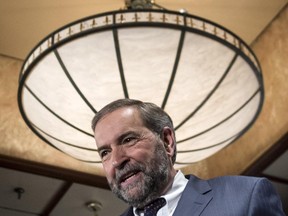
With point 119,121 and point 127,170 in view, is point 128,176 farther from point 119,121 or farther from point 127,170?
point 119,121

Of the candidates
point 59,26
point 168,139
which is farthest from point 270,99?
point 168,139

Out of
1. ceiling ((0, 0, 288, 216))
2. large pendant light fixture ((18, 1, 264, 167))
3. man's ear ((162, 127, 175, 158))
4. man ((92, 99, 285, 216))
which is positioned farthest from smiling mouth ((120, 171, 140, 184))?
ceiling ((0, 0, 288, 216))

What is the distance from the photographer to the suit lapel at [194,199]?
4.72ft

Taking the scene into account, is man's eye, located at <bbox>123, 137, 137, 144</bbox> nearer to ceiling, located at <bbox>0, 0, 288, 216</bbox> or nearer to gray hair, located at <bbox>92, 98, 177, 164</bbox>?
gray hair, located at <bbox>92, 98, 177, 164</bbox>

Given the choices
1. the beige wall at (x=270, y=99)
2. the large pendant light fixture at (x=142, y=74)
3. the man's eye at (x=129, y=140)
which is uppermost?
the beige wall at (x=270, y=99)

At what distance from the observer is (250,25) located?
4.25 metres

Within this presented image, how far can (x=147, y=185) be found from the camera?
1.49m

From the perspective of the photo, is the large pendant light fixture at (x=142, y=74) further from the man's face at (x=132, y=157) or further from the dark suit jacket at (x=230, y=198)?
the dark suit jacket at (x=230, y=198)

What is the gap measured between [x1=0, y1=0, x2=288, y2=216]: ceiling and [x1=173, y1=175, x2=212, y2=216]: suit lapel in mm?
2552

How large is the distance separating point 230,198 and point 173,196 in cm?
20

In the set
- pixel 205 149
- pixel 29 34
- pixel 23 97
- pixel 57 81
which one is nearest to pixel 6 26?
pixel 29 34

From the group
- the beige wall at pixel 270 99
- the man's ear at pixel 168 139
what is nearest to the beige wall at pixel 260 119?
the beige wall at pixel 270 99

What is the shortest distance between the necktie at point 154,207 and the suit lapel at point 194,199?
61mm

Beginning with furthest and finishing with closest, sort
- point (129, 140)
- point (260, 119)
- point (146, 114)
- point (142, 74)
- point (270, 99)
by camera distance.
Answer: point (260, 119), point (270, 99), point (142, 74), point (146, 114), point (129, 140)
